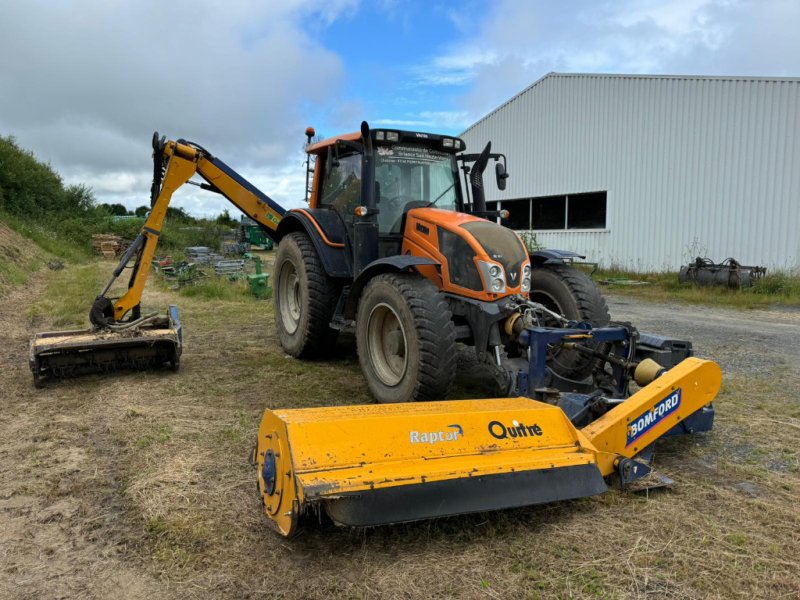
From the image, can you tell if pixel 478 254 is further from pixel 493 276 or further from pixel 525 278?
pixel 525 278

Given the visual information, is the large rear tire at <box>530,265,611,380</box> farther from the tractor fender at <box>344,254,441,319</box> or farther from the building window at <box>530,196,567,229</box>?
the building window at <box>530,196,567,229</box>

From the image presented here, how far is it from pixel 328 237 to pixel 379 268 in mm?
1352

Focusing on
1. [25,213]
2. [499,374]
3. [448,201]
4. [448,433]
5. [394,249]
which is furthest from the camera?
[25,213]

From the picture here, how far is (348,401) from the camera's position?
486 cm

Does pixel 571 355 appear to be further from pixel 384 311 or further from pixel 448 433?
pixel 448 433

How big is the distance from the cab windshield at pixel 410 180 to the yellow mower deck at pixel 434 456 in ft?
8.48

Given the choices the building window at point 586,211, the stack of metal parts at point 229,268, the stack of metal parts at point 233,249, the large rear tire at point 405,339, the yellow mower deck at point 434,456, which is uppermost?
the building window at point 586,211

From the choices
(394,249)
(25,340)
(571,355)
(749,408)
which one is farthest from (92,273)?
(749,408)

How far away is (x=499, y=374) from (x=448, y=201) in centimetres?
231

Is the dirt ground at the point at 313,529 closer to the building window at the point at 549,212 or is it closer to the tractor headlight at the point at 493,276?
the tractor headlight at the point at 493,276

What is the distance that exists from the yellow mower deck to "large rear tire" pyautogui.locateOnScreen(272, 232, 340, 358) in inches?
113

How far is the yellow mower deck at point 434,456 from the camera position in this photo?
250cm

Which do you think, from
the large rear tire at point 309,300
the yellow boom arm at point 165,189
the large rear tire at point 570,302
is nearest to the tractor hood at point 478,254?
the large rear tire at point 570,302

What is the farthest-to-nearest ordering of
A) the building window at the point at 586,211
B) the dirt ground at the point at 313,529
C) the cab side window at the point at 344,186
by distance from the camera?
the building window at the point at 586,211 → the cab side window at the point at 344,186 → the dirt ground at the point at 313,529
